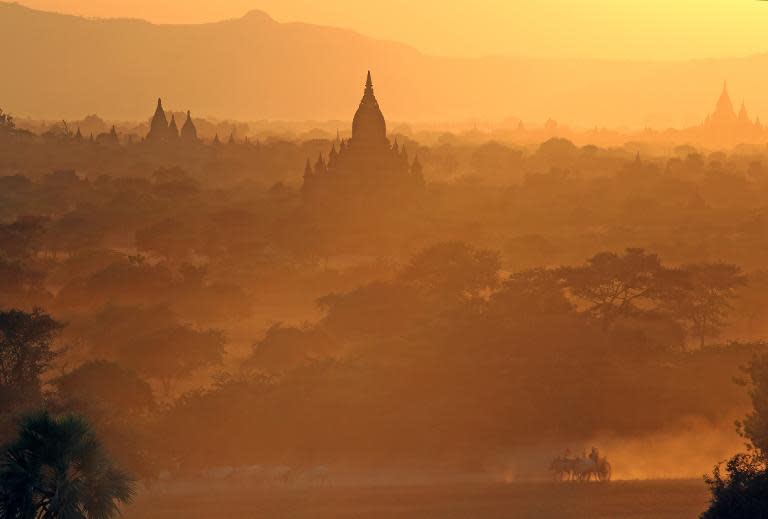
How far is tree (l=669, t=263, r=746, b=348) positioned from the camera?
5800 centimetres

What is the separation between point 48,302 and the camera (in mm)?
62969

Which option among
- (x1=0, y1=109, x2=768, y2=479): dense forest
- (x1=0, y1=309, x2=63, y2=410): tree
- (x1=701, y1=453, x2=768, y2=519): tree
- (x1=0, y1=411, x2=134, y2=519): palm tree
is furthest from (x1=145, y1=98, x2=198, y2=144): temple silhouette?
(x1=0, y1=411, x2=134, y2=519): palm tree

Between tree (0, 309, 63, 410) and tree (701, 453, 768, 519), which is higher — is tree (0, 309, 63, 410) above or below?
above

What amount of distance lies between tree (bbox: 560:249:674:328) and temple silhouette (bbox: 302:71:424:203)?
35373mm

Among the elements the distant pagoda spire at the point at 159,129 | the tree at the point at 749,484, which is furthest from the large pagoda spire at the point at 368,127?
the tree at the point at 749,484

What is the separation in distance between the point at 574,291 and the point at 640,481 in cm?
1879

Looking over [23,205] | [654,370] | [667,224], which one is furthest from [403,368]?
[23,205]

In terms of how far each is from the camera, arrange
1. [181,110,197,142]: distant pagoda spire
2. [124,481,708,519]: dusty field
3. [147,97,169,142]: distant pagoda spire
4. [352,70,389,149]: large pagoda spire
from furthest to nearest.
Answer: [181,110,197,142]: distant pagoda spire → [147,97,169,142]: distant pagoda spire → [352,70,389,149]: large pagoda spire → [124,481,708,519]: dusty field

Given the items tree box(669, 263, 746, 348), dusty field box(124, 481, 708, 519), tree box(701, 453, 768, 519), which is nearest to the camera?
tree box(701, 453, 768, 519)

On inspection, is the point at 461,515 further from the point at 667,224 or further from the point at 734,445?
the point at 667,224

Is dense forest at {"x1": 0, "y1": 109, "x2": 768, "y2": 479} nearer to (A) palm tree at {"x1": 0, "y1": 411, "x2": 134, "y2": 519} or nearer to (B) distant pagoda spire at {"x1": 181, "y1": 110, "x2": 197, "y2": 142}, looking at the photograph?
(A) palm tree at {"x1": 0, "y1": 411, "x2": 134, "y2": 519}

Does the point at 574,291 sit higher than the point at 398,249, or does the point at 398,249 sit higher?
the point at 398,249

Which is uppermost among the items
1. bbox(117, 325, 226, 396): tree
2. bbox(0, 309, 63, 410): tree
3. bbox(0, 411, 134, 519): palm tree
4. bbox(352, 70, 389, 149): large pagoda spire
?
bbox(352, 70, 389, 149): large pagoda spire

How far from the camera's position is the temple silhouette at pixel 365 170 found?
94.9 m
